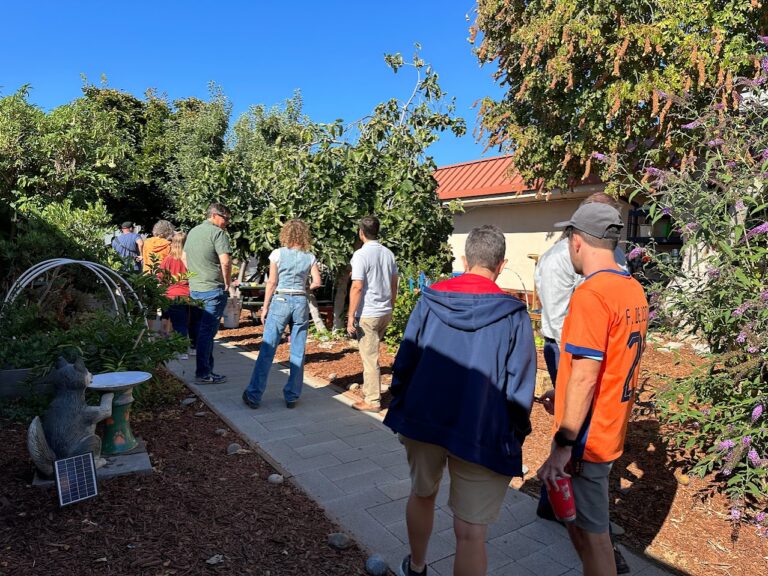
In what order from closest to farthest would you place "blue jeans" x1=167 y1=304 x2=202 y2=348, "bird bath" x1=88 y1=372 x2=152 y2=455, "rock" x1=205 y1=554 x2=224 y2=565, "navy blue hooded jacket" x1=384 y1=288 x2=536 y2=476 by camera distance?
1. "navy blue hooded jacket" x1=384 y1=288 x2=536 y2=476
2. "rock" x1=205 y1=554 x2=224 y2=565
3. "bird bath" x1=88 y1=372 x2=152 y2=455
4. "blue jeans" x1=167 y1=304 x2=202 y2=348

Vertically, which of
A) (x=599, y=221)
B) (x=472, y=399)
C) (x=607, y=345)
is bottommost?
(x=472, y=399)

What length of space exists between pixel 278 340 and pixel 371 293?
0.99 metres

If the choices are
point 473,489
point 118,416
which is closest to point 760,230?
point 473,489

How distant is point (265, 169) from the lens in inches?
333

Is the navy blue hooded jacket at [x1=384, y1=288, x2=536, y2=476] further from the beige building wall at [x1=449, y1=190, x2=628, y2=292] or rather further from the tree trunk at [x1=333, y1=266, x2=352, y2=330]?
the beige building wall at [x1=449, y1=190, x2=628, y2=292]

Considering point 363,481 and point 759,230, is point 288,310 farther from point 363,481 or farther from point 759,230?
point 759,230

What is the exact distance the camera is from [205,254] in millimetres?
5590

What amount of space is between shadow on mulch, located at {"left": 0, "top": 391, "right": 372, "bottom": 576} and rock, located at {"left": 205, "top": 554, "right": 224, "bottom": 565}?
16 millimetres

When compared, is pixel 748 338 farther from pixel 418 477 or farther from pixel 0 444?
pixel 0 444

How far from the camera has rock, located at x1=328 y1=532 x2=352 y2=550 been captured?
9.25ft

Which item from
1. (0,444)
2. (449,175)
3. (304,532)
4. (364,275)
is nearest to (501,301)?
(304,532)

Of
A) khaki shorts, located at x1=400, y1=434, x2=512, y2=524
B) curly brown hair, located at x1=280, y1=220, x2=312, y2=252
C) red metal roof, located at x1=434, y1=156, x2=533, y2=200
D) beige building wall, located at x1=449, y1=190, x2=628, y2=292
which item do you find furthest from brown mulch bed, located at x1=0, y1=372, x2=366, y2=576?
red metal roof, located at x1=434, y1=156, x2=533, y2=200

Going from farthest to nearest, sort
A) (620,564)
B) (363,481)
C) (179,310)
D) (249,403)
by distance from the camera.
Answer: (179,310) → (249,403) → (363,481) → (620,564)

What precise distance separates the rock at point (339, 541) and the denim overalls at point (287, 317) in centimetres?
235
